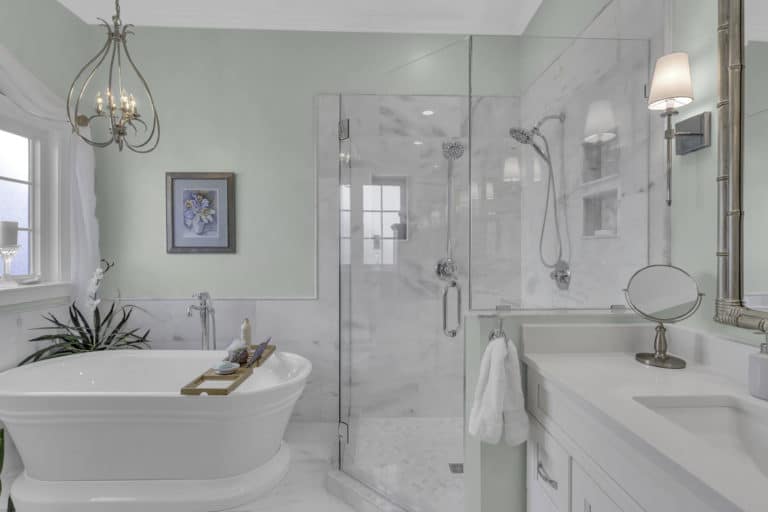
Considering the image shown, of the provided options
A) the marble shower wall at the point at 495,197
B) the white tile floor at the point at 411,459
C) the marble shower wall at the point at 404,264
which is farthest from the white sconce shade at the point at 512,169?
the white tile floor at the point at 411,459

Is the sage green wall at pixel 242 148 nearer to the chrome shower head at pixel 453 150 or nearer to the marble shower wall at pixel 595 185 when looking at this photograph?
the chrome shower head at pixel 453 150

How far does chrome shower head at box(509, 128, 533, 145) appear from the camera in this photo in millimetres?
1662

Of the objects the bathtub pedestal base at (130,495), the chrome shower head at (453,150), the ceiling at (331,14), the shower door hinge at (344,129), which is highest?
the ceiling at (331,14)

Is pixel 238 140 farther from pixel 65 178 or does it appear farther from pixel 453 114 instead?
pixel 453 114

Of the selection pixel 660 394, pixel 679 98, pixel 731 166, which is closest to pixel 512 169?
pixel 679 98

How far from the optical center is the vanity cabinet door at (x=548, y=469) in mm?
1124

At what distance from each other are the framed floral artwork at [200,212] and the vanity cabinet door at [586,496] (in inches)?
97.6

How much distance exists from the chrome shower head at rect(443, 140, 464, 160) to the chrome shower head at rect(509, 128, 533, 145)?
236mm

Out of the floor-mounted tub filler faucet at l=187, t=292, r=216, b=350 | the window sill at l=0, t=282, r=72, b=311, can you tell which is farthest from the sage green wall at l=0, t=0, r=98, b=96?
the floor-mounted tub filler faucet at l=187, t=292, r=216, b=350

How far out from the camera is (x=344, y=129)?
7.63ft

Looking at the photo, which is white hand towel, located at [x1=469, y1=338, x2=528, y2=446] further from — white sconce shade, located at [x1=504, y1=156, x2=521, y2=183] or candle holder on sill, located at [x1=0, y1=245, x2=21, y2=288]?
candle holder on sill, located at [x1=0, y1=245, x2=21, y2=288]

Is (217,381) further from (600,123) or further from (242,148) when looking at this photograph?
(600,123)

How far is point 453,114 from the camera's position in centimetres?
190

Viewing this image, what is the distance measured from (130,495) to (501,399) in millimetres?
1743
